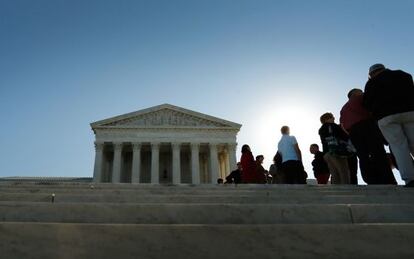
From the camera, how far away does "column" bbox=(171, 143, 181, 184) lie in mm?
42594

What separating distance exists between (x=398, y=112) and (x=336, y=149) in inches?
98.1

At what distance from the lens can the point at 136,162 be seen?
4300 centimetres

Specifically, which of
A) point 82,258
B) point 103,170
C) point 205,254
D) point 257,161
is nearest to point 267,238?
point 205,254

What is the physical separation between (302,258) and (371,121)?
6.22 metres

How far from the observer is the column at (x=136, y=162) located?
42250 mm

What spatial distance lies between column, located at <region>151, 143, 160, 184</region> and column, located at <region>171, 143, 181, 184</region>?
1.70m

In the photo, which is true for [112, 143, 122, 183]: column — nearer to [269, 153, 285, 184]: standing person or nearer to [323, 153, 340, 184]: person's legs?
[269, 153, 285, 184]: standing person

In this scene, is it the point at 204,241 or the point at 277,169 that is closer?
the point at 204,241

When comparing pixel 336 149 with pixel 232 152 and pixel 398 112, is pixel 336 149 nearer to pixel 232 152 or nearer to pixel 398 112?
pixel 398 112

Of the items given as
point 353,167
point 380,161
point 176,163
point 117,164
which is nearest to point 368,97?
point 380,161

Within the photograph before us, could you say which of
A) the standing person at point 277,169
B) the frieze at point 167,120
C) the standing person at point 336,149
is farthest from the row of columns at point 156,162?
the standing person at point 336,149

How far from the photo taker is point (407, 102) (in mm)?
7172

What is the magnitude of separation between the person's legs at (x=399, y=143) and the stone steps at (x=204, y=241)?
13.4 ft

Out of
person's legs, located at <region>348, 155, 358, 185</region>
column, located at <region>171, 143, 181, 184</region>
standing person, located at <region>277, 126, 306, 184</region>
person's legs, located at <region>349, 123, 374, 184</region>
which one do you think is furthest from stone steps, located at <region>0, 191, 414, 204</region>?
column, located at <region>171, 143, 181, 184</region>
